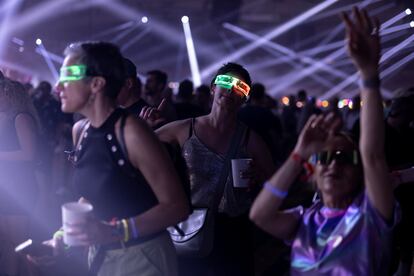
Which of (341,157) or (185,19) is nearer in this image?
(341,157)

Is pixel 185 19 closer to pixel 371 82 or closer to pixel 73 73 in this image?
pixel 73 73

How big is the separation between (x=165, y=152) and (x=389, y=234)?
100 cm

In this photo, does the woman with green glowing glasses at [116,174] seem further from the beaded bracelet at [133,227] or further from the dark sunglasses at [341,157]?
the dark sunglasses at [341,157]

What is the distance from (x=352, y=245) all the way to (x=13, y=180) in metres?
3.32

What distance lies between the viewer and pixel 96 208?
2842 mm

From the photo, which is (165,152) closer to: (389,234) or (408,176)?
(389,234)

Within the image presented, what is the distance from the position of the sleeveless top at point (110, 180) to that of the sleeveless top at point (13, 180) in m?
2.18

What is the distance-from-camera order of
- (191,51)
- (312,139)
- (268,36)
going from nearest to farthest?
(312,139) < (268,36) < (191,51)

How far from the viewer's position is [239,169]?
3.94 m

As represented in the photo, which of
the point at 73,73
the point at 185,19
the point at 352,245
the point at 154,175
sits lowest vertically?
the point at 352,245

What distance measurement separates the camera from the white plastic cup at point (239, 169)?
3926mm

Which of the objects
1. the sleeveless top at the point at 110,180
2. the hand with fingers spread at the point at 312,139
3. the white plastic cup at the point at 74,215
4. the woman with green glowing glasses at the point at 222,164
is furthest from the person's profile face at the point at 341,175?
the woman with green glowing glasses at the point at 222,164

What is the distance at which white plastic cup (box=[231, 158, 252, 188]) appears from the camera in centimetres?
393

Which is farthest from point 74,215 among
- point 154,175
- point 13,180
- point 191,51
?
point 191,51
